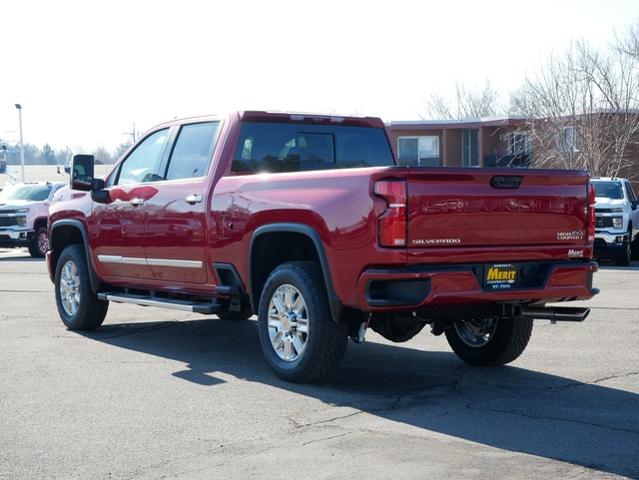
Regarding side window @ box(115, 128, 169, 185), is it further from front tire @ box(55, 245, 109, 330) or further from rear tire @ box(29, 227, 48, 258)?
rear tire @ box(29, 227, 48, 258)

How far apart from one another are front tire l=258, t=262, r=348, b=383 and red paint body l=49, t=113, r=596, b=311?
0.31 meters

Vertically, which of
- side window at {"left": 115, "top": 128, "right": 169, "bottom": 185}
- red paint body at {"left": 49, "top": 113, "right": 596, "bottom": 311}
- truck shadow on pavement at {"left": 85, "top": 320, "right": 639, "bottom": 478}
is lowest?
truck shadow on pavement at {"left": 85, "top": 320, "right": 639, "bottom": 478}

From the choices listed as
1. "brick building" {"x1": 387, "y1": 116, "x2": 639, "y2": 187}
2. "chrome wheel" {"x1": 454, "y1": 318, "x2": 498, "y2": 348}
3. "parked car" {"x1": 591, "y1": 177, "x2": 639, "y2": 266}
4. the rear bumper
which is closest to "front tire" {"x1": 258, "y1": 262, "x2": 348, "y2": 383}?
the rear bumper

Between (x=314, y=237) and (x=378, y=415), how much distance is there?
1400mm

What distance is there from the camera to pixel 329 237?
7156 mm

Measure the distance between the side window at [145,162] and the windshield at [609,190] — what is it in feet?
49.2

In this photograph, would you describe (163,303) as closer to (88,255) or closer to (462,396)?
(88,255)

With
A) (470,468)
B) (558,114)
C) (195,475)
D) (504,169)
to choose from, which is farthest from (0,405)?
(558,114)

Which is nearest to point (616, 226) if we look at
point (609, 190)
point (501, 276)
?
point (609, 190)

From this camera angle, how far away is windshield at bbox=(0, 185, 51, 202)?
90.9ft

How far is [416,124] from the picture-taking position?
169ft

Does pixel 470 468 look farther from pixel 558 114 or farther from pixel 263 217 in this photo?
pixel 558 114

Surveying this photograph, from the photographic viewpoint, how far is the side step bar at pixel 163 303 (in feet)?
28.2

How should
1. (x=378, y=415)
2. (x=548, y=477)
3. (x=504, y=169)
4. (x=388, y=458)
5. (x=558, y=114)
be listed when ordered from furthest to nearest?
1. (x=558, y=114)
2. (x=504, y=169)
3. (x=378, y=415)
4. (x=388, y=458)
5. (x=548, y=477)
